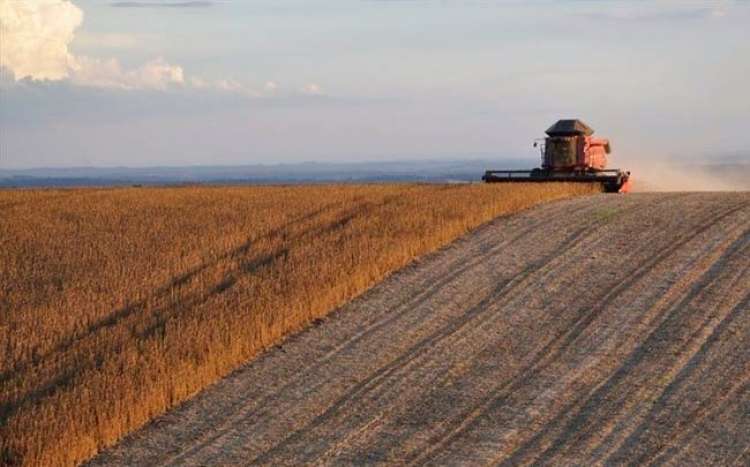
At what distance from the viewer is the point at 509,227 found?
22.8 m

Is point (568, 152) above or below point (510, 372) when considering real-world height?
above

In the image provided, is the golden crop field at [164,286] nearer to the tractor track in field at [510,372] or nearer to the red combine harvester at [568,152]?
the tractor track in field at [510,372]

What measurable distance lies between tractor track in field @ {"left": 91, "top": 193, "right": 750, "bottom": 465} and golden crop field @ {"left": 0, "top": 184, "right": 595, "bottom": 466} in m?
0.43

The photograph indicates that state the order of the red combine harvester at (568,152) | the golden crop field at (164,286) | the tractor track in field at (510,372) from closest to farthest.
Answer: the tractor track in field at (510,372), the golden crop field at (164,286), the red combine harvester at (568,152)

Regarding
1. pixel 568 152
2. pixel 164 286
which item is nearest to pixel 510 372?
pixel 164 286

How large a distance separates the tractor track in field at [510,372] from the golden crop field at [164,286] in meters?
0.43

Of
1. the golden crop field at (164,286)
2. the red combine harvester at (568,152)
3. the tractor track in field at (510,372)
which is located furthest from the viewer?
the red combine harvester at (568,152)

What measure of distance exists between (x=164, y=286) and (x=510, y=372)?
6724mm

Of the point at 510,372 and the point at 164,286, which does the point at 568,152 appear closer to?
the point at 164,286

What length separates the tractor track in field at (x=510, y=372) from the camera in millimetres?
11859

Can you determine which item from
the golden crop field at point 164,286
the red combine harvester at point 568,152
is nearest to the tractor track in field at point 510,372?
the golden crop field at point 164,286

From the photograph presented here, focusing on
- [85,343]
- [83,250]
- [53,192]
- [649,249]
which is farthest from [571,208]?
[53,192]

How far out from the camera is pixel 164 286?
727 inches

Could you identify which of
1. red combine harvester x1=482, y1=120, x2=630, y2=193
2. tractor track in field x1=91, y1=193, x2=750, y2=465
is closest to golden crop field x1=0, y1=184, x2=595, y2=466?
tractor track in field x1=91, y1=193, x2=750, y2=465
